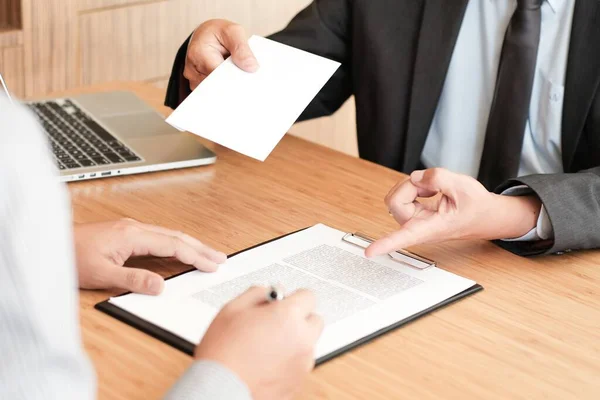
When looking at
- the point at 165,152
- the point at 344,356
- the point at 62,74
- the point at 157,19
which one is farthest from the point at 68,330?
the point at 157,19

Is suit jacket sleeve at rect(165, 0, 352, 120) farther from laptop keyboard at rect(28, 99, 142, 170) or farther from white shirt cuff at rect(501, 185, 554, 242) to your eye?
white shirt cuff at rect(501, 185, 554, 242)

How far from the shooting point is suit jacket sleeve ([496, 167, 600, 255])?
4.19ft

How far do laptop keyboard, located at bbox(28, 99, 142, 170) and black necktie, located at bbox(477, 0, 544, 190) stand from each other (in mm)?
650

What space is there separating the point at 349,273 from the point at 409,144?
67cm

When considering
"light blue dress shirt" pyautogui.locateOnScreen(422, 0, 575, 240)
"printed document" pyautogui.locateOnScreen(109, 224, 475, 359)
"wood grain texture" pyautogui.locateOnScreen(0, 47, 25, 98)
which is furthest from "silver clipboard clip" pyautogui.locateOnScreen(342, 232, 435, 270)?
"wood grain texture" pyautogui.locateOnScreen(0, 47, 25, 98)

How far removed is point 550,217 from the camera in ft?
4.22

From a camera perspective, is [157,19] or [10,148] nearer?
[10,148]

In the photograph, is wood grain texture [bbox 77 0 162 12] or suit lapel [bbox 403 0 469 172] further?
wood grain texture [bbox 77 0 162 12]

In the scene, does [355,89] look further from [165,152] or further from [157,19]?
[157,19]

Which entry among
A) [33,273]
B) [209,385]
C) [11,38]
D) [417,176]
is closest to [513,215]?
[417,176]

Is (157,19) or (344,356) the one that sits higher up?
(157,19)

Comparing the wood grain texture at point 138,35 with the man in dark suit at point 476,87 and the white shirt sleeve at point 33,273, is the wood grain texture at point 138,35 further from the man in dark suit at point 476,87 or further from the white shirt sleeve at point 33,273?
the white shirt sleeve at point 33,273

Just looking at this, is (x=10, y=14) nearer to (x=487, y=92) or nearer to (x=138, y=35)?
(x=138, y=35)

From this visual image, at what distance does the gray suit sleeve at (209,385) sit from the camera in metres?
0.74
